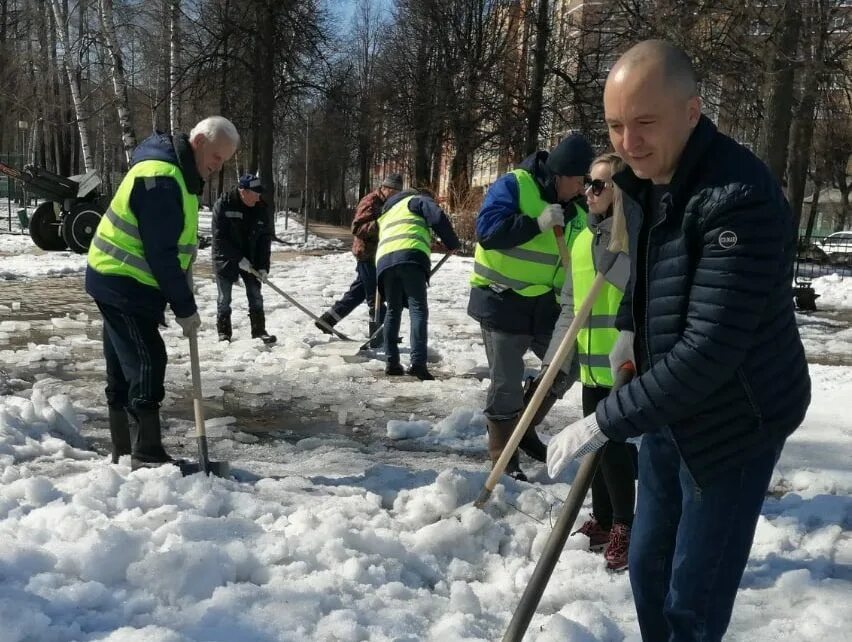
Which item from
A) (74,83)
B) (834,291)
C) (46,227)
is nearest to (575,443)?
(834,291)

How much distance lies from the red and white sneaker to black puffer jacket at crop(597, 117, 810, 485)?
1405 mm

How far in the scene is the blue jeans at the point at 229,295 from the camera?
8117mm

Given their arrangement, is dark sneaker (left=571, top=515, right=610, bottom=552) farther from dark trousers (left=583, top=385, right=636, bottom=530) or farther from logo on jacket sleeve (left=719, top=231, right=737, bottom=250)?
logo on jacket sleeve (left=719, top=231, right=737, bottom=250)

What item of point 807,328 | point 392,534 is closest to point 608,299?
point 392,534

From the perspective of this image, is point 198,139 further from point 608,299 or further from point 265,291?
point 265,291

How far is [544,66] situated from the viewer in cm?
2072

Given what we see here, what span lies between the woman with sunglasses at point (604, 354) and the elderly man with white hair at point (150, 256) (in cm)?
181

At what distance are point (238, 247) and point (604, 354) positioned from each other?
5719mm

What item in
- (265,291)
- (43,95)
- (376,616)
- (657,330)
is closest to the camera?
(657,330)

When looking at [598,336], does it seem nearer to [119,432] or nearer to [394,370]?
[119,432]

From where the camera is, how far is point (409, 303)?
673 centimetres

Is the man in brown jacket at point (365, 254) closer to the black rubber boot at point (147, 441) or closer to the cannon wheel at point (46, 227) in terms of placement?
the black rubber boot at point (147, 441)

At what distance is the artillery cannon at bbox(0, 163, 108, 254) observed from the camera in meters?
14.2

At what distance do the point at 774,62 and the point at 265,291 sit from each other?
24.4 feet
